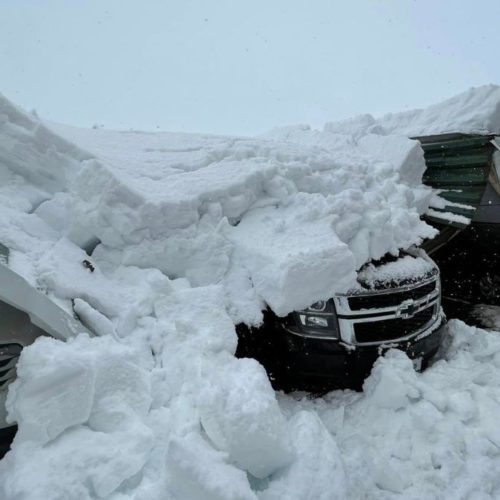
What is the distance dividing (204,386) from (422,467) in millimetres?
1485

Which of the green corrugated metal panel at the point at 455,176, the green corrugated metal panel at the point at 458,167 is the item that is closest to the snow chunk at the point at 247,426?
the green corrugated metal panel at the point at 458,167

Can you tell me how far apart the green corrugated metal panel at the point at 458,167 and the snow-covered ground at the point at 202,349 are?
1741 mm

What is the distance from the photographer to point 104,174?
3.21 metres

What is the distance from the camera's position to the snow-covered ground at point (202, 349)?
1871 mm

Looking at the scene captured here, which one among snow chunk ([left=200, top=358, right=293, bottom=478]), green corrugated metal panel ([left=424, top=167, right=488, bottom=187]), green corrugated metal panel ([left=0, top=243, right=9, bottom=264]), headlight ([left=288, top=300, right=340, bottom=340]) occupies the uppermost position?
A: green corrugated metal panel ([left=0, top=243, right=9, bottom=264])

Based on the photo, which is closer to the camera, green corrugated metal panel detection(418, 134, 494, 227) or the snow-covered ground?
the snow-covered ground

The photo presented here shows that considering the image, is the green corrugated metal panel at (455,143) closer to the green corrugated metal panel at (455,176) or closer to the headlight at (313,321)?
the green corrugated metal panel at (455,176)

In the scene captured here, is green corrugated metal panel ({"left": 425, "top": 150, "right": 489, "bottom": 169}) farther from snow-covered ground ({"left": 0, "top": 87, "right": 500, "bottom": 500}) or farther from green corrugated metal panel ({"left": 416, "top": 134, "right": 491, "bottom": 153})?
snow-covered ground ({"left": 0, "top": 87, "right": 500, "bottom": 500})

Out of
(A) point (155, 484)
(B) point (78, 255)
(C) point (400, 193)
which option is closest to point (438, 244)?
A: (C) point (400, 193)

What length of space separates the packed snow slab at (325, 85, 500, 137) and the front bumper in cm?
440

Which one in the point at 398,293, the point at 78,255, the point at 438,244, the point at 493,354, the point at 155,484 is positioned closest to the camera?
the point at 155,484

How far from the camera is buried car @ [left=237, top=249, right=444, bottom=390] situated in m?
3.07

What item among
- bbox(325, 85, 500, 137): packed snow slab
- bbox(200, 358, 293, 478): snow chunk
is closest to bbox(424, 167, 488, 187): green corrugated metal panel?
bbox(325, 85, 500, 137): packed snow slab

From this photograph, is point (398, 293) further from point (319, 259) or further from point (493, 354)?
point (493, 354)
